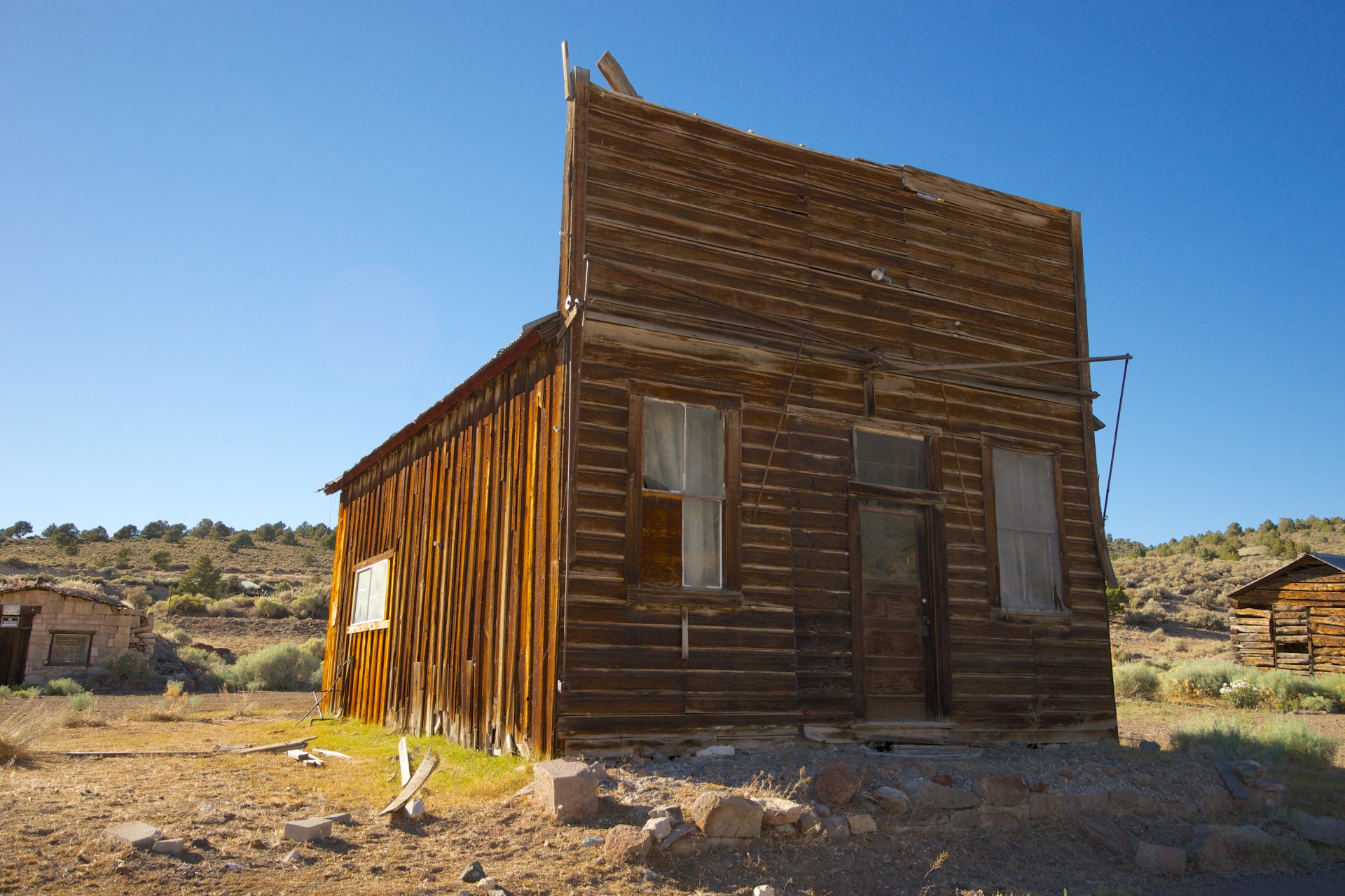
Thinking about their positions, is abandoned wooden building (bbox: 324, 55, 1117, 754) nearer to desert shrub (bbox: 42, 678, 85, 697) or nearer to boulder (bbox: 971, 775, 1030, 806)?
boulder (bbox: 971, 775, 1030, 806)

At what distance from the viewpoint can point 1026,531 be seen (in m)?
10.3

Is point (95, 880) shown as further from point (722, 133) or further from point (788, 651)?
point (722, 133)

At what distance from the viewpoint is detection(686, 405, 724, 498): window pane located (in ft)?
27.8

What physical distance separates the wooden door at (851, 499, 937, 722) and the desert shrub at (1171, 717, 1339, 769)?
322cm

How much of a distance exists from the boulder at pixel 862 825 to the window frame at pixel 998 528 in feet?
13.0

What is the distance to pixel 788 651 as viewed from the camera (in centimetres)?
845

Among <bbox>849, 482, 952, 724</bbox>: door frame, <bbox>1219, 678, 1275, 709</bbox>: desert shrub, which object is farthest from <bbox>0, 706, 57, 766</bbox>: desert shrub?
<bbox>1219, 678, 1275, 709</bbox>: desert shrub

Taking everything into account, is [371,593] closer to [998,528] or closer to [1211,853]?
[998,528]

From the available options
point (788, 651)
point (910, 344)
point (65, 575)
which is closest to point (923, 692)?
point (788, 651)

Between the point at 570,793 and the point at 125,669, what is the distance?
2163 cm

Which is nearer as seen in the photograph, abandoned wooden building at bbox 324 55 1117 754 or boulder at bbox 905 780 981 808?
boulder at bbox 905 780 981 808

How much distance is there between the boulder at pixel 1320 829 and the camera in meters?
7.62

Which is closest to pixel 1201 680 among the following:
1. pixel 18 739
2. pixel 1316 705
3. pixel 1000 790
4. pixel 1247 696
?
pixel 1247 696

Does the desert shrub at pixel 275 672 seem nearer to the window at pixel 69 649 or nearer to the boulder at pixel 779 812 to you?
the window at pixel 69 649
